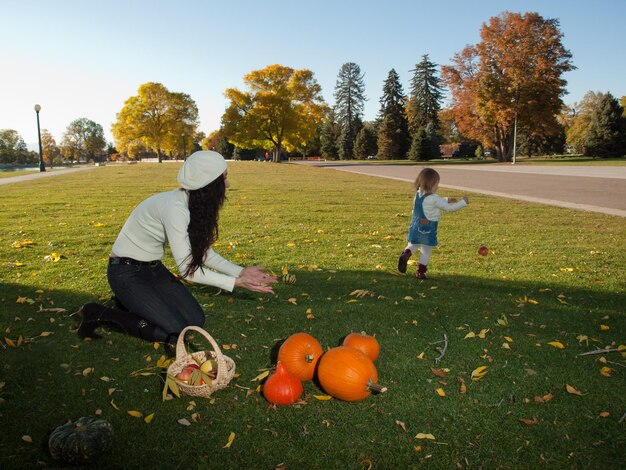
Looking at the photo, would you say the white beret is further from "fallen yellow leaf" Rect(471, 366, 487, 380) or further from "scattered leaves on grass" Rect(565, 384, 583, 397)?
"scattered leaves on grass" Rect(565, 384, 583, 397)

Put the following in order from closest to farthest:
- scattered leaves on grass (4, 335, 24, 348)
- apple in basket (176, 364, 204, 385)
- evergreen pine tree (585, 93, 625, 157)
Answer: apple in basket (176, 364, 204, 385), scattered leaves on grass (4, 335, 24, 348), evergreen pine tree (585, 93, 625, 157)

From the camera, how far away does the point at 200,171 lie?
11.9 feet

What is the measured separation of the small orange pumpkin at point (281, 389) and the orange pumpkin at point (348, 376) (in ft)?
0.71

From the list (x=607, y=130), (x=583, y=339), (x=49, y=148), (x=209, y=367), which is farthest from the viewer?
(x=49, y=148)

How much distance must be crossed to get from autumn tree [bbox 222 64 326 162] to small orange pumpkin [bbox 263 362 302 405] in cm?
6200

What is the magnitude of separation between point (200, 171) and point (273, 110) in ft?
203

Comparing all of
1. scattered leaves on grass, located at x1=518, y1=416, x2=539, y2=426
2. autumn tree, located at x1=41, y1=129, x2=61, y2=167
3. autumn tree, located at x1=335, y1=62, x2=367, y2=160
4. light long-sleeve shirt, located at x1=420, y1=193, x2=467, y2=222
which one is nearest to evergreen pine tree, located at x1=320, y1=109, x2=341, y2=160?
Answer: autumn tree, located at x1=335, y1=62, x2=367, y2=160

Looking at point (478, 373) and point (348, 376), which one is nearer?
point (348, 376)

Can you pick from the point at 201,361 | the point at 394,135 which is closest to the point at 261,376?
the point at 201,361

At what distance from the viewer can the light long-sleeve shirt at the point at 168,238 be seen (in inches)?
142

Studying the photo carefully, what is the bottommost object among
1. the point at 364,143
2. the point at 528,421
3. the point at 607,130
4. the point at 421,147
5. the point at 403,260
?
the point at 528,421

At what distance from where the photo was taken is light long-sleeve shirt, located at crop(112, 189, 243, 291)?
3.61 m

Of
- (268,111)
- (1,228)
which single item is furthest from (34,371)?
(268,111)

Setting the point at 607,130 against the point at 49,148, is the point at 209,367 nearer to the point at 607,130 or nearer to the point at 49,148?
the point at 607,130
